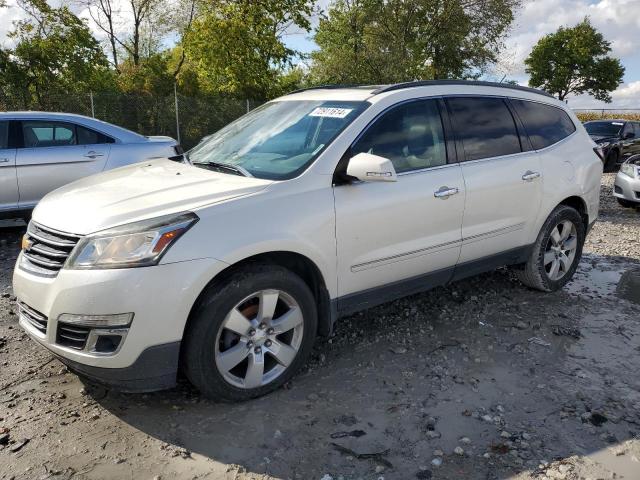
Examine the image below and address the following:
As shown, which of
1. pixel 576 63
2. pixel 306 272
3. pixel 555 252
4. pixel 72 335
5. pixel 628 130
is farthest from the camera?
pixel 576 63

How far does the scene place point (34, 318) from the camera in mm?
2988

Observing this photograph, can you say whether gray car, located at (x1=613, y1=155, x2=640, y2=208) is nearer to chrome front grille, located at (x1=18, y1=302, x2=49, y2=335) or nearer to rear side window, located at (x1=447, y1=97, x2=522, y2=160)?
rear side window, located at (x1=447, y1=97, x2=522, y2=160)

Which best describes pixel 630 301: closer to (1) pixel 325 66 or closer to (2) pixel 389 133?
(2) pixel 389 133

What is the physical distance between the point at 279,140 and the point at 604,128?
1512cm

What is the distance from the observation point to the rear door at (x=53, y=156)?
256 inches

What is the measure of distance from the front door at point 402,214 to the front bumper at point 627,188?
258 inches

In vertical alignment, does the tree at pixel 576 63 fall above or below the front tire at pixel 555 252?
above

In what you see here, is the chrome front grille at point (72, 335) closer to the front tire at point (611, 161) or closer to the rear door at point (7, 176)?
the rear door at point (7, 176)

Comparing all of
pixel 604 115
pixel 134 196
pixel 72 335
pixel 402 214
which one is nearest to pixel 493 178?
pixel 402 214

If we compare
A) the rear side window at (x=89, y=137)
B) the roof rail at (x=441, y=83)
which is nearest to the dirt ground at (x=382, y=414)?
the roof rail at (x=441, y=83)

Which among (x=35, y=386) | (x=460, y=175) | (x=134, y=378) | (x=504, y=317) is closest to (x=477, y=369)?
(x=504, y=317)

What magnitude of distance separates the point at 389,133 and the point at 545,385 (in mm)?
1898

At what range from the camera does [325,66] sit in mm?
26750

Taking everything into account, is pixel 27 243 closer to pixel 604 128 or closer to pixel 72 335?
pixel 72 335
